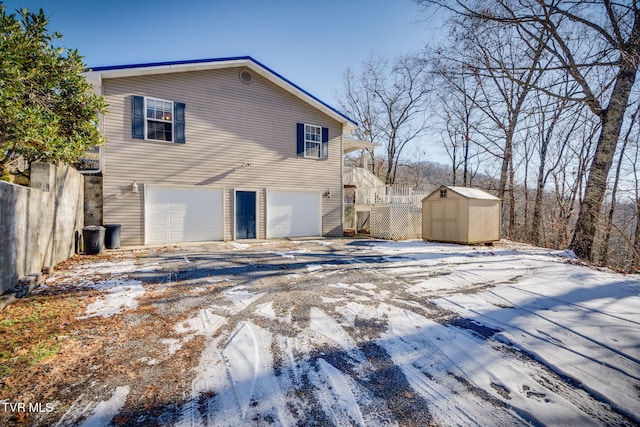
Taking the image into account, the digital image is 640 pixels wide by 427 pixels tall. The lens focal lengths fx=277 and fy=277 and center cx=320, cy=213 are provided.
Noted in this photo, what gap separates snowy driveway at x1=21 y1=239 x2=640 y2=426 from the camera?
6.22ft

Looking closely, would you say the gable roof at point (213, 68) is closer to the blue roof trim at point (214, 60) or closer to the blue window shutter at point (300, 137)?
the blue roof trim at point (214, 60)

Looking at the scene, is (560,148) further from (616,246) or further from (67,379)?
(67,379)

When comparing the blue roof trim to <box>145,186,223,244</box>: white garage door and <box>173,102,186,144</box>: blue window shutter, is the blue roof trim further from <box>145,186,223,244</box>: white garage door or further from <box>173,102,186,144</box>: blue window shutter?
<box>145,186,223,244</box>: white garage door

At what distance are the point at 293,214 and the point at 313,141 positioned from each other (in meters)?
3.24

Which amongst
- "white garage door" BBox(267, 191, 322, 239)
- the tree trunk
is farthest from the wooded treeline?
"white garage door" BBox(267, 191, 322, 239)

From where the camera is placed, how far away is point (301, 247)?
8.84m

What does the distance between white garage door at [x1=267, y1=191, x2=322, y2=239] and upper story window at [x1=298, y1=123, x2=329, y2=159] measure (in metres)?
1.64

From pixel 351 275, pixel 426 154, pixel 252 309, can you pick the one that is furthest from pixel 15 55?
pixel 426 154

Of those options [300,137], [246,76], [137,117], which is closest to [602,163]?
[300,137]

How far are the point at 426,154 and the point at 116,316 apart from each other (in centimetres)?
2618

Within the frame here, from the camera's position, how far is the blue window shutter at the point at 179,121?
9.24 m

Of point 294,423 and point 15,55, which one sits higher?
point 15,55

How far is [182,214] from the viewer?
941 cm

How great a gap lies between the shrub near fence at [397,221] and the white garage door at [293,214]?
2.59 metres
